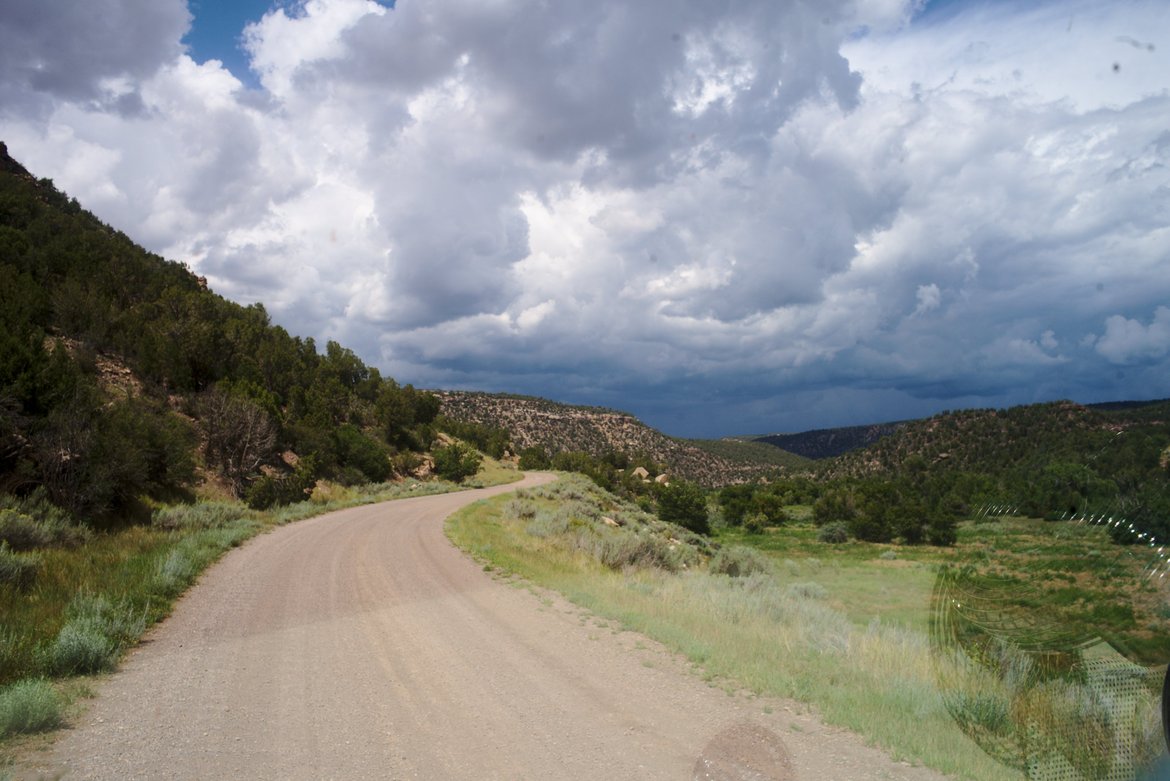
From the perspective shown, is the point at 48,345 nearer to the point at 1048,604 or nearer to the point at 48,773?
the point at 48,773

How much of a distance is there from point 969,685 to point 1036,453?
218 cm

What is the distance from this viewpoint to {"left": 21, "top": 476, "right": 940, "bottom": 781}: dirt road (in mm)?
5090

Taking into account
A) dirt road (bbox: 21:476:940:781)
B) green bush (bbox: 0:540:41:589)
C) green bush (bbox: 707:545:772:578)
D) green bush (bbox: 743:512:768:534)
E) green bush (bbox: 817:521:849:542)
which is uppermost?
green bush (bbox: 0:540:41:589)

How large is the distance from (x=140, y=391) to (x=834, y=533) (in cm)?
3474

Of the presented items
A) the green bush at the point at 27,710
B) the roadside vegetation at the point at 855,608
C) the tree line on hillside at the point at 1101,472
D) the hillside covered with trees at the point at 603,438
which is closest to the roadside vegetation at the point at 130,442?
the green bush at the point at 27,710

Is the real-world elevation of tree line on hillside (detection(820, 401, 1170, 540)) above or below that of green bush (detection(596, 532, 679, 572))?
above

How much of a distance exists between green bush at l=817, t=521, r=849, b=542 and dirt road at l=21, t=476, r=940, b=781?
27.3 m

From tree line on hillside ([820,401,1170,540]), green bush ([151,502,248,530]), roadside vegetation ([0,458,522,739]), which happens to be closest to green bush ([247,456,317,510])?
green bush ([151,502,248,530])

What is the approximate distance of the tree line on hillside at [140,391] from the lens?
18344 mm

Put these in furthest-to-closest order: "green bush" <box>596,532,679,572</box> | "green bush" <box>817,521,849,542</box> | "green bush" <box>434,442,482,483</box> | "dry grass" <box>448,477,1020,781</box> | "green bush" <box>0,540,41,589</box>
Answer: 1. "green bush" <box>434,442,482,483</box>
2. "green bush" <box>817,521,849,542</box>
3. "green bush" <box>596,532,679,572</box>
4. "green bush" <box>0,540,41,589</box>
5. "dry grass" <box>448,477,1020,781</box>

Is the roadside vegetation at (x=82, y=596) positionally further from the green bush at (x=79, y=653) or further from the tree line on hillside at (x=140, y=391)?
the tree line on hillside at (x=140, y=391)

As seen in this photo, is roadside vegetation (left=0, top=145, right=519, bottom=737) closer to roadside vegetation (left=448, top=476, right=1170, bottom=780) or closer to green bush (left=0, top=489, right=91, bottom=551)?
green bush (left=0, top=489, right=91, bottom=551)

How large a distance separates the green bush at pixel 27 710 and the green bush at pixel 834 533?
3339 cm

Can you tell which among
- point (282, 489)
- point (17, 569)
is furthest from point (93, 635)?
point (282, 489)
